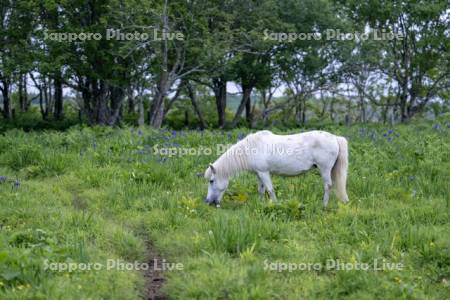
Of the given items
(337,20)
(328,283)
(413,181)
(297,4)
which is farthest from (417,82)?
(328,283)

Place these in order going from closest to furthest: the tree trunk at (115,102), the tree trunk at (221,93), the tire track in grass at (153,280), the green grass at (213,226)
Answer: the green grass at (213,226), the tire track in grass at (153,280), the tree trunk at (115,102), the tree trunk at (221,93)

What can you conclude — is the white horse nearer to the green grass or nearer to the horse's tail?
the horse's tail

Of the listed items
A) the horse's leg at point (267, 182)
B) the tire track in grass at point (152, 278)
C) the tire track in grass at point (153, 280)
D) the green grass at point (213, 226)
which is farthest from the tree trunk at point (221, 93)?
the tire track in grass at point (153, 280)

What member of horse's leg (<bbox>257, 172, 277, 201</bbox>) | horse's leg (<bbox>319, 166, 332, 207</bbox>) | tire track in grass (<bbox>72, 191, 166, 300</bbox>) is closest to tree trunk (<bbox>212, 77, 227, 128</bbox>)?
horse's leg (<bbox>257, 172, 277, 201</bbox>)

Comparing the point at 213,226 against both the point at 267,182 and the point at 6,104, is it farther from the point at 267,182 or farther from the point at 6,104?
the point at 6,104

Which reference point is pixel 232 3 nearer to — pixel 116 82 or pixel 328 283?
pixel 116 82

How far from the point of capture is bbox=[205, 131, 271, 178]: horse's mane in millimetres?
8648

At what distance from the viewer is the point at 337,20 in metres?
26.3

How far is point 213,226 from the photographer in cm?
711

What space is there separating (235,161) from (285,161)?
2.89 feet

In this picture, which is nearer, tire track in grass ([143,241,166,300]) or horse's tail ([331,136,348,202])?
tire track in grass ([143,241,166,300])

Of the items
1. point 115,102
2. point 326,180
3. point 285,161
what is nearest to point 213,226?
point 285,161

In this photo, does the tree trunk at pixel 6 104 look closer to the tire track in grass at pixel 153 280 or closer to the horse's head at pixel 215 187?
the horse's head at pixel 215 187

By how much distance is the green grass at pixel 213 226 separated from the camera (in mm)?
5531
